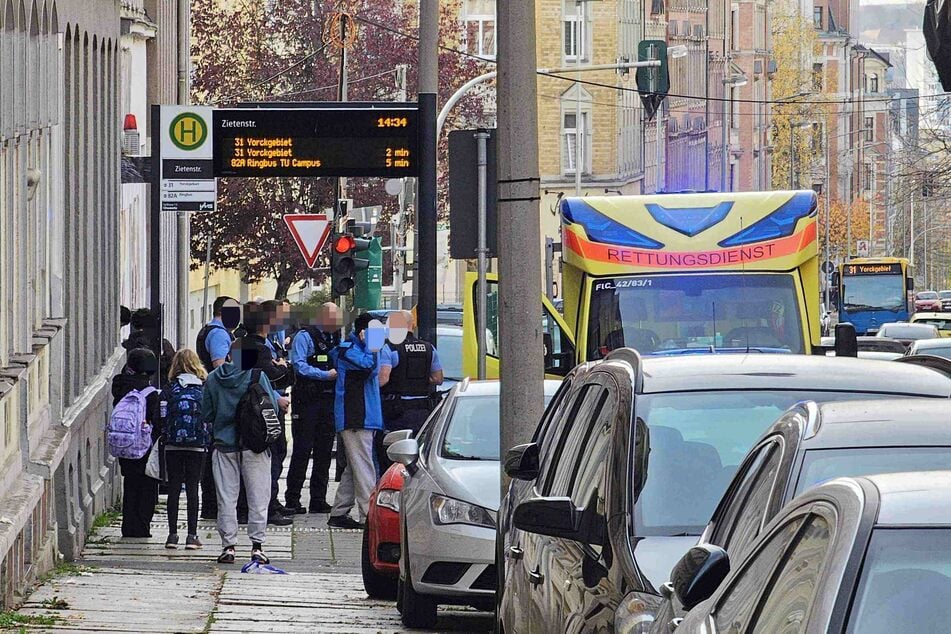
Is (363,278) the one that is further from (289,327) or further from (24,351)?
(24,351)

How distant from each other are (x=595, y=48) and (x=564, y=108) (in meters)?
2.71

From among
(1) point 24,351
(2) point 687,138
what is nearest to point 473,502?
(1) point 24,351

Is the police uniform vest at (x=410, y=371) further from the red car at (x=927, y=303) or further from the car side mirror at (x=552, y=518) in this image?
the red car at (x=927, y=303)

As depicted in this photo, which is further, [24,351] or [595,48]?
[595,48]

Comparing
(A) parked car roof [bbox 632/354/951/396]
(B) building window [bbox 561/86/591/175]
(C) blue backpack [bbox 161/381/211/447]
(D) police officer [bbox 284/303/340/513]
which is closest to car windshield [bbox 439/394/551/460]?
(C) blue backpack [bbox 161/381/211/447]

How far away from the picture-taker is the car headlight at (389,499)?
1282cm

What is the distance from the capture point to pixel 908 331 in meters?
44.1

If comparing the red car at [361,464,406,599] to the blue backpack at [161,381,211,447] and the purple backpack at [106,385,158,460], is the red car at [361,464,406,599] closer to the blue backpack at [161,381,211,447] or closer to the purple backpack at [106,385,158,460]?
the blue backpack at [161,381,211,447]

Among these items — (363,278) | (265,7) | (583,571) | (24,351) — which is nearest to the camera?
(583,571)

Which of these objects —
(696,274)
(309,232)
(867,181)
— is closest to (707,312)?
(696,274)

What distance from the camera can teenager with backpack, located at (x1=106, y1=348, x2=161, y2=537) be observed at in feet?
51.3

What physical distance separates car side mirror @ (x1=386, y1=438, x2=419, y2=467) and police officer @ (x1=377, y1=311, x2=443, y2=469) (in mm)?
4995

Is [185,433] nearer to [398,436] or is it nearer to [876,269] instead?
[398,436]

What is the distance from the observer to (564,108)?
8000 cm
